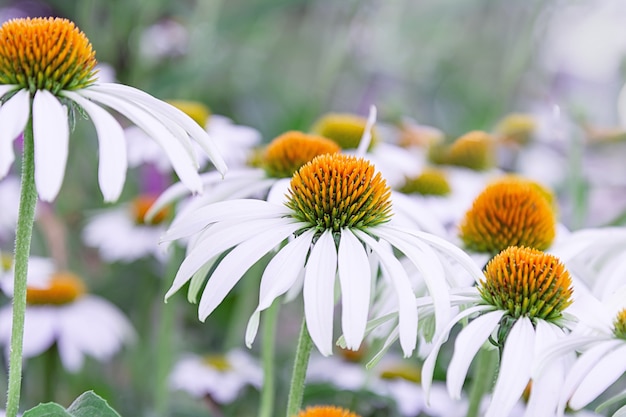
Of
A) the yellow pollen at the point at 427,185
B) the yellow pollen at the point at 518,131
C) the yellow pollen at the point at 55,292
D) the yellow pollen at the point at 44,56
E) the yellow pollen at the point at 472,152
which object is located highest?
the yellow pollen at the point at 518,131

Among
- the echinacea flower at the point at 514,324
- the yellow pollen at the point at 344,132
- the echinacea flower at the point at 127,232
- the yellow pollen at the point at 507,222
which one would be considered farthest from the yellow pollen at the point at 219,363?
the echinacea flower at the point at 514,324

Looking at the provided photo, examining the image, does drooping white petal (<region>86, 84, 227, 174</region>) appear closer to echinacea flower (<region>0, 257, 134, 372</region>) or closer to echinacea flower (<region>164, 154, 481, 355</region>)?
echinacea flower (<region>164, 154, 481, 355</region>)

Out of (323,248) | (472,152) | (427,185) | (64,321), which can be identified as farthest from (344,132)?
(323,248)

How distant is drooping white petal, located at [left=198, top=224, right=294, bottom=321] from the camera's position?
425mm

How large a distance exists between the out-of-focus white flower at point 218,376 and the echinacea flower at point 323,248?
36 cm

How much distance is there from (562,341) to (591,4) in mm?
1565

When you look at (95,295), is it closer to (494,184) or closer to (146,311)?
(146,311)

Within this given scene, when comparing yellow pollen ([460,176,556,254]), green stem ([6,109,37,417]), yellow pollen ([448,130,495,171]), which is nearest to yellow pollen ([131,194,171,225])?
yellow pollen ([448,130,495,171])

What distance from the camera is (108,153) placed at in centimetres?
40

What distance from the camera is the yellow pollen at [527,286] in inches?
17.4

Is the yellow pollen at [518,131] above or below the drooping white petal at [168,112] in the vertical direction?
above

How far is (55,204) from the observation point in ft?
4.18

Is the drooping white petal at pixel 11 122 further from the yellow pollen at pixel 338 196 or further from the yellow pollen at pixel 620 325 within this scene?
the yellow pollen at pixel 620 325

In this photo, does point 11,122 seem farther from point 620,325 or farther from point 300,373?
point 620,325
